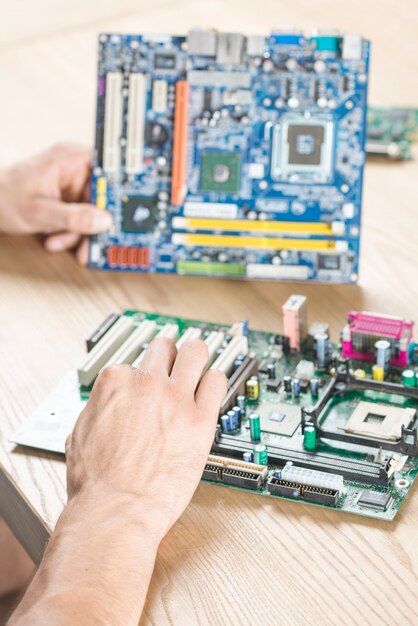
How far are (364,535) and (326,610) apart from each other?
0.16 metres

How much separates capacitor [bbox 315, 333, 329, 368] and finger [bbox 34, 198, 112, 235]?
0.60 m

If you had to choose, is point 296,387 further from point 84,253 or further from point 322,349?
point 84,253

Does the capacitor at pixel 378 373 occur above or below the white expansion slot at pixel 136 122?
below

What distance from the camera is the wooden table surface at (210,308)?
1.40m

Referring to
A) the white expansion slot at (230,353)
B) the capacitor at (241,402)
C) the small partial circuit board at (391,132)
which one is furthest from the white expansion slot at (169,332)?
the small partial circuit board at (391,132)

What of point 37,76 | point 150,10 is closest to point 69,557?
point 37,76

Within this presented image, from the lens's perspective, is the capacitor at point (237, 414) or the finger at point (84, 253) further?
the finger at point (84, 253)

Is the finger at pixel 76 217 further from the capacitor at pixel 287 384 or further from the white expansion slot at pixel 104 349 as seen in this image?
the capacitor at pixel 287 384

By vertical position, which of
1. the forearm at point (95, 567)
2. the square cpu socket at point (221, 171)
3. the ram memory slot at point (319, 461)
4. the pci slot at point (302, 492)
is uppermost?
the square cpu socket at point (221, 171)

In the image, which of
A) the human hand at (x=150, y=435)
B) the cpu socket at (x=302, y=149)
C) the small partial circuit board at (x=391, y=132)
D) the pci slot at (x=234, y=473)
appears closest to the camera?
the human hand at (x=150, y=435)

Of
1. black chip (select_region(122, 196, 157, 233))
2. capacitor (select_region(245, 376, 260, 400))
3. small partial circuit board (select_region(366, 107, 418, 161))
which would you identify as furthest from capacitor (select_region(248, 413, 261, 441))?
small partial circuit board (select_region(366, 107, 418, 161))

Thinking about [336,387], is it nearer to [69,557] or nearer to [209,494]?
[209,494]

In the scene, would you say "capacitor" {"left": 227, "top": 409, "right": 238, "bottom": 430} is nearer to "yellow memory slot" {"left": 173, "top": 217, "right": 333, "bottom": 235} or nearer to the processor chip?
the processor chip

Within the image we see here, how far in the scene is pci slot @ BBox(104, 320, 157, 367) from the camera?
1.83m
